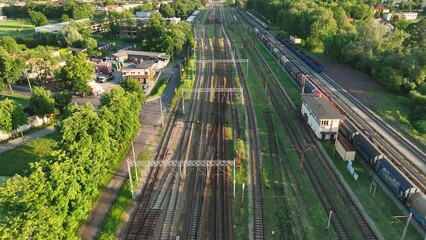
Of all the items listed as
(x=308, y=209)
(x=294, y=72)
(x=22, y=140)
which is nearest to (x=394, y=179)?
(x=308, y=209)

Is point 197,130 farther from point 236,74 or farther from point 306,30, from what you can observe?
point 306,30

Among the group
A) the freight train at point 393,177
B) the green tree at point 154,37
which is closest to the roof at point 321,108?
the freight train at point 393,177

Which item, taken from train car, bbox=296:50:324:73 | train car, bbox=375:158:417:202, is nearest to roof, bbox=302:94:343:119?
train car, bbox=375:158:417:202


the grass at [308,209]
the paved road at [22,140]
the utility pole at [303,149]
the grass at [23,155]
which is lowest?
the grass at [308,209]

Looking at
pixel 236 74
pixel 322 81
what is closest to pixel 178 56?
pixel 236 74

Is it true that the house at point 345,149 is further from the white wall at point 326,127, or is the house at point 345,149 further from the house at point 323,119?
the house at point 323,119
